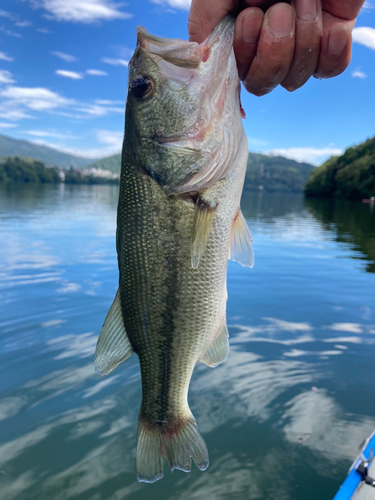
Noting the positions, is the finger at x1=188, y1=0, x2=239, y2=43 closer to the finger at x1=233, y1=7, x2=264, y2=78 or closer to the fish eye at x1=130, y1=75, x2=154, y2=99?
the finger at x1=233, y1=7, x2=264, y2=78

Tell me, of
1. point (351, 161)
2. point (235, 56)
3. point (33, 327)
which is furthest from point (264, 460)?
point (351, 161)

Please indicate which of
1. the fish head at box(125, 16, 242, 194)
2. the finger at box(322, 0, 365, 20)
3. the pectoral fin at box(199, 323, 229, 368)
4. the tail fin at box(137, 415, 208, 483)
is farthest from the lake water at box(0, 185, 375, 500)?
the finger at box(322, 0, 365, 20)

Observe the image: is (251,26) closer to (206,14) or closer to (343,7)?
(206,14)

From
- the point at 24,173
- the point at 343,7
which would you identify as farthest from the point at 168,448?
the point at 24,173

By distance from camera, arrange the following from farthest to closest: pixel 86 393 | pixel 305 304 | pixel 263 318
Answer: pixel 305 304
pixel 263 318
pixel 86 393

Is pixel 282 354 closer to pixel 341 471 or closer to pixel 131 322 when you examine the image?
pixel 341 471

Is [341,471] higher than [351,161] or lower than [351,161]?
lower
